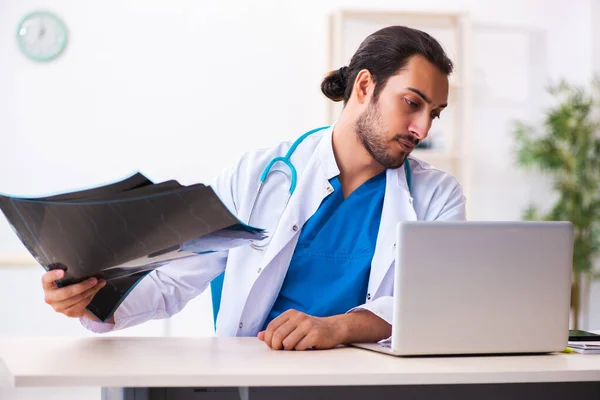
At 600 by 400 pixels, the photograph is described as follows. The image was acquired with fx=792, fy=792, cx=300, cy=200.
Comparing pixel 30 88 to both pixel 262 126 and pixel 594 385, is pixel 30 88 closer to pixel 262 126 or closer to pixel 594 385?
pixel 262 126

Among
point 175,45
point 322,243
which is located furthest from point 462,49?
point 322,243

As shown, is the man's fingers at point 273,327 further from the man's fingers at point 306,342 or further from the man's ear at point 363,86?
the man's ear at point 363,86

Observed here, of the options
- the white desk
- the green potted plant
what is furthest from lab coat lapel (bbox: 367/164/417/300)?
the green potted plant

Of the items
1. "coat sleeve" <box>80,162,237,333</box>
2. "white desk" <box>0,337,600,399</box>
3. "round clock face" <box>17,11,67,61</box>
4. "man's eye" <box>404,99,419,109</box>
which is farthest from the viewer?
"round clock face" <box>17,11,67,61</box>

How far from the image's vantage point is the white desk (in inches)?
39.7

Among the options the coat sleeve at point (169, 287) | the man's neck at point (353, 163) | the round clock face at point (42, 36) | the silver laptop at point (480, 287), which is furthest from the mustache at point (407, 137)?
the round clock face at point (42, 36)

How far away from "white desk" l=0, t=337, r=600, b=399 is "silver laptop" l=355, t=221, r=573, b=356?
0.03 m

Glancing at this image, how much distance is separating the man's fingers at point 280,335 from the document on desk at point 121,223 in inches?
6.5

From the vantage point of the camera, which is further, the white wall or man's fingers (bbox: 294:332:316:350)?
the white wall

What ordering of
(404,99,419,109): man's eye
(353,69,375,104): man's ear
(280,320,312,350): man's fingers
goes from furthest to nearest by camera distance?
(353,69,375,104): man's ear < (404,99,419,109): man's eye < (280,320,312,350): man's fingers

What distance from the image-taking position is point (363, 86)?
210 cm

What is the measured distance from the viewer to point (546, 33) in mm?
5039

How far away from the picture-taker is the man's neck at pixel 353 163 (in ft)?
6.71

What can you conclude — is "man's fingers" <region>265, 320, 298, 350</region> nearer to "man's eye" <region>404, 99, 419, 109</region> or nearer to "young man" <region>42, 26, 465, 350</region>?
"young man" <region>42, 26, 465, 350</region>
